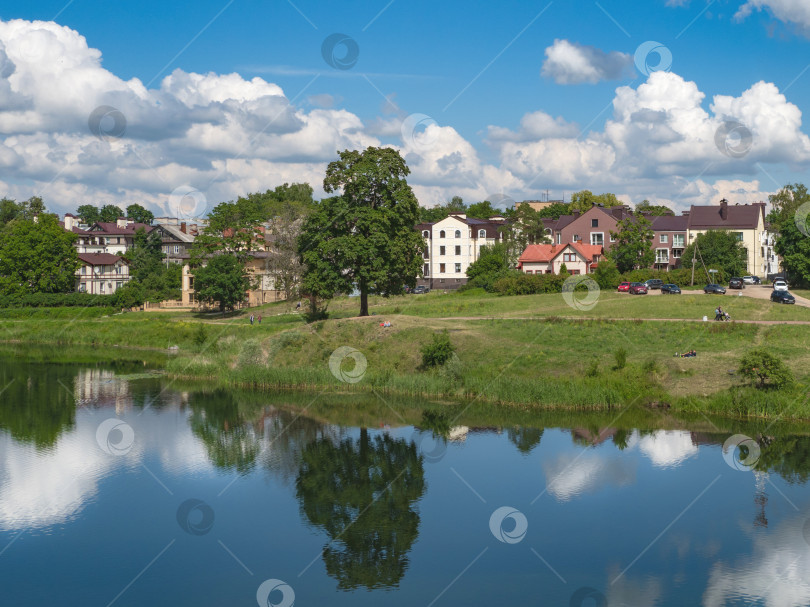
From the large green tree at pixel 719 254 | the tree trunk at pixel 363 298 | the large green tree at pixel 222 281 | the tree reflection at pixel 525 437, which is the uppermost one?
the large green tree at pixel 719 254

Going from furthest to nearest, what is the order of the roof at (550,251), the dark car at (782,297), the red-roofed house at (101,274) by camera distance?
the red-roofed house at (101,274)
the roof at (550,251)
the dark car at (782,297)

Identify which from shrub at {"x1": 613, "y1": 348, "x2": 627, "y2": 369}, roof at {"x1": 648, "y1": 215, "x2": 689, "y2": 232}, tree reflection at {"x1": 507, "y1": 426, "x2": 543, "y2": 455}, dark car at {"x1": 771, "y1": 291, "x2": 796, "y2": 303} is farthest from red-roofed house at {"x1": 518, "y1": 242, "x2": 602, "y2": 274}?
tree reflection at {"x1": 507, "y1": 426, "x2": 543, "y2": 455}

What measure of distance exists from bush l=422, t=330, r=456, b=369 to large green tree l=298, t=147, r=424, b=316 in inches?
357

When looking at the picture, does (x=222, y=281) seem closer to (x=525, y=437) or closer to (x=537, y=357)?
(x=537, y=357)

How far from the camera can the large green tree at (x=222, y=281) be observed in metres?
88.0

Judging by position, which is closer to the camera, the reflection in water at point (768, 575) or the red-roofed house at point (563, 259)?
the reflection in water at point (768, 575)

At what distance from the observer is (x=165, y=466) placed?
3666 centimetres

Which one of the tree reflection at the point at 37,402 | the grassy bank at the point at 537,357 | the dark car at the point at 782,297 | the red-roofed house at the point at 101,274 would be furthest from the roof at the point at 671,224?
the tree reflection at the point at 37,402

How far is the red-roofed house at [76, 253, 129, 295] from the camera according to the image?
388 ft

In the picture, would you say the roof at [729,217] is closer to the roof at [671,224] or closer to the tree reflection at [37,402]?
the roof at [671,224]

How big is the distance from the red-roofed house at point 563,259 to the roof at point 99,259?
60.2 meters

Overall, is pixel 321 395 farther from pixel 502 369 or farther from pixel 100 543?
pixel 100 543

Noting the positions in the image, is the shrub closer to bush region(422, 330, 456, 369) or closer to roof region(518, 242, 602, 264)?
bush region(422, 330, 456, 369)

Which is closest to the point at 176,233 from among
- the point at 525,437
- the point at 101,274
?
the point at 101,274
